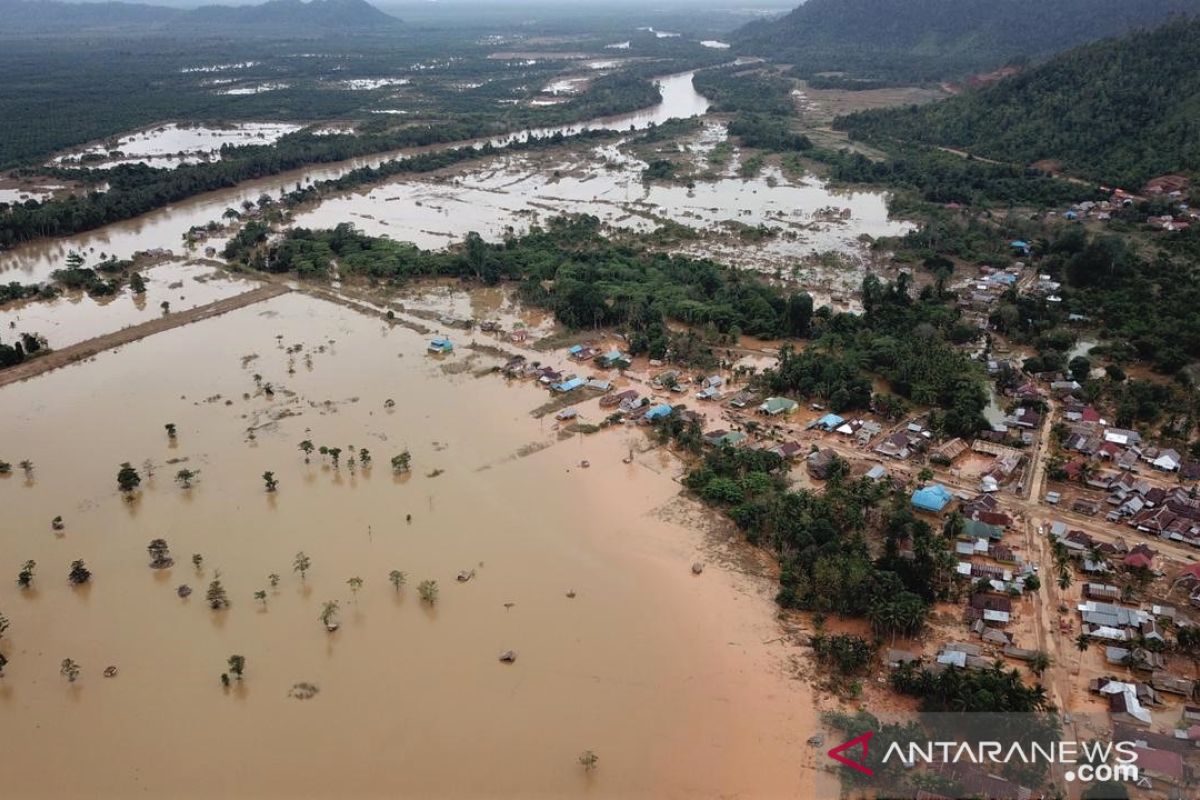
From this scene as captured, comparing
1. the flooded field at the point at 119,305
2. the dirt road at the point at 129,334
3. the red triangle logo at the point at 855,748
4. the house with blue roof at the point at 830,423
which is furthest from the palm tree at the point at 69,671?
the house with blue roof at the point at 830,423

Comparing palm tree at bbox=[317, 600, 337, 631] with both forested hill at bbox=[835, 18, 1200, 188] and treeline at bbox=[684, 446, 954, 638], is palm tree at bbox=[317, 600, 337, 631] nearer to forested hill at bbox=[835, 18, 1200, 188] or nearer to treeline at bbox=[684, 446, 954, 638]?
treeline at bbox=[684, 446, 954, 638]

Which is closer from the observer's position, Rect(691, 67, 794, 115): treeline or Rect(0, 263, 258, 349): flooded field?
Rect(0, 263, 258, 349): flooded field

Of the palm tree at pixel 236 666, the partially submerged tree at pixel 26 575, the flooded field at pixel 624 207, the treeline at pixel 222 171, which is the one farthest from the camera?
the treeline at pixel 222 171

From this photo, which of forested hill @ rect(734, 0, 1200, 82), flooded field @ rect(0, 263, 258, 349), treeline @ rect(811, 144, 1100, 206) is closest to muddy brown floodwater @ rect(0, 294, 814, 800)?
flooded field @ rect(0, 263, 258, 349)

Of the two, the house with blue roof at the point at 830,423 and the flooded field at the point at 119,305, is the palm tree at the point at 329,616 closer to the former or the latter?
the house with blue roof at the point at 830,423

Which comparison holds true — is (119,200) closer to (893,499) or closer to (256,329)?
(256,329)

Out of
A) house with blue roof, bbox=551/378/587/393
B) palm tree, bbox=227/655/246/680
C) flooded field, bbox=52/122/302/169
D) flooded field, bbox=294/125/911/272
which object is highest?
flooded field, bbox=52/122/302/169

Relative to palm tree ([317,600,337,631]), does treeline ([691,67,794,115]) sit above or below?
above
